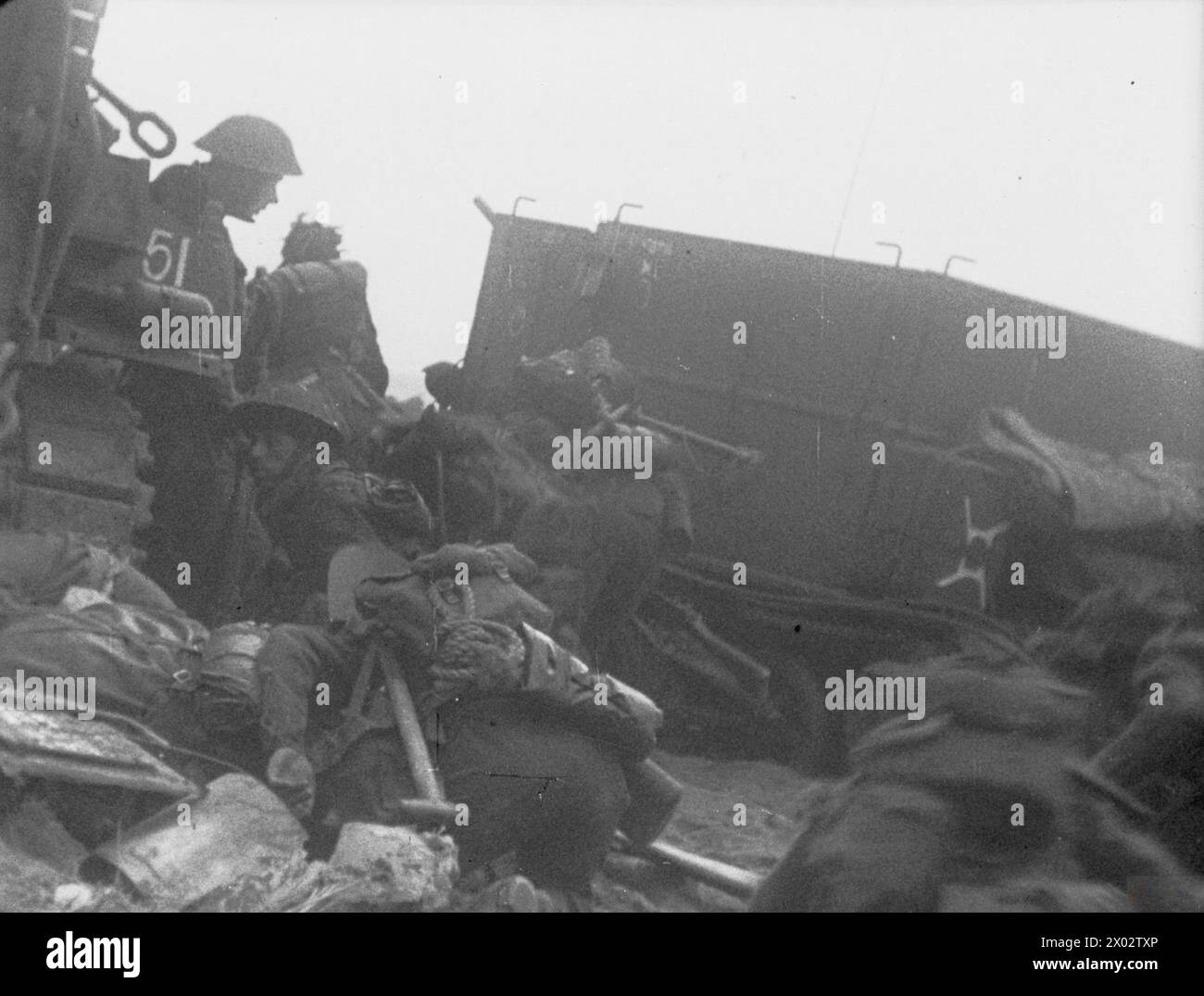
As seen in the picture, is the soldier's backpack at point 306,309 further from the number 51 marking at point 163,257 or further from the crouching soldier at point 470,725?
the crouching soldier at point 470,725

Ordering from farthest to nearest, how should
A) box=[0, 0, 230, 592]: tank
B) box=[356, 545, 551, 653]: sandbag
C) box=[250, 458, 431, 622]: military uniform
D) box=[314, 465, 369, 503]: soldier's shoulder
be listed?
box=[314, 465, 369, 503]: soldier's shoulder
box=[250, 458, 431, 622]: military uniform
box=[0, 0, 230, 592]: tank
box=[356, 545, 551, 653]: sandbag

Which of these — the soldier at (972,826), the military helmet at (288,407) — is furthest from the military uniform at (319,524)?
the soldier at (972,826)

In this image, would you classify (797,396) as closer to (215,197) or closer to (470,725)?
(215,197)

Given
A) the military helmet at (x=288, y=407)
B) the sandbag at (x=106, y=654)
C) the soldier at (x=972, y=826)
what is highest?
the military helmet at (x=288, y=407)

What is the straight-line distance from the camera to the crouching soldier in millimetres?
3570

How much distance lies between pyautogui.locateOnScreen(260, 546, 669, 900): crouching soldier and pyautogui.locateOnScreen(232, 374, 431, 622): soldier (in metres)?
0.42

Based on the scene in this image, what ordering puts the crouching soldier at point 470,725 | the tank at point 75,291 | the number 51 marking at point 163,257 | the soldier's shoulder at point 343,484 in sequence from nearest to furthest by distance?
the crouching soldier at point 470,725, the tank at point 75,291, the soldier's shoulder at point 343,484, the number 51 marking at point 163,257

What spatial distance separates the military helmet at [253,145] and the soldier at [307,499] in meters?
0.74

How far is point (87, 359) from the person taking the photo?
4832 mm

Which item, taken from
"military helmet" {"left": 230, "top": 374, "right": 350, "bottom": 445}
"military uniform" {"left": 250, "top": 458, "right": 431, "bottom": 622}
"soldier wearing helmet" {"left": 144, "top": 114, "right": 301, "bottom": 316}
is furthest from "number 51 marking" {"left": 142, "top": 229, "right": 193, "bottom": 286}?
"military uniform" {"left": 250, "top": 458, "right": 431, "bottom": 622}

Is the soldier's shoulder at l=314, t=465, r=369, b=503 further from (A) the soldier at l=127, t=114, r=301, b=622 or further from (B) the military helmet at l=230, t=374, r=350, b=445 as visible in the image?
(A) the soldier at l=127, t=114, r=301, b=622

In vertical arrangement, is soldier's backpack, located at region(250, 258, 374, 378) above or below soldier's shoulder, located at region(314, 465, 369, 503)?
above

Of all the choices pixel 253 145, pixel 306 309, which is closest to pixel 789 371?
pixel 306 309

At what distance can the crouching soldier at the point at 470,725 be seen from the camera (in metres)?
3.57
